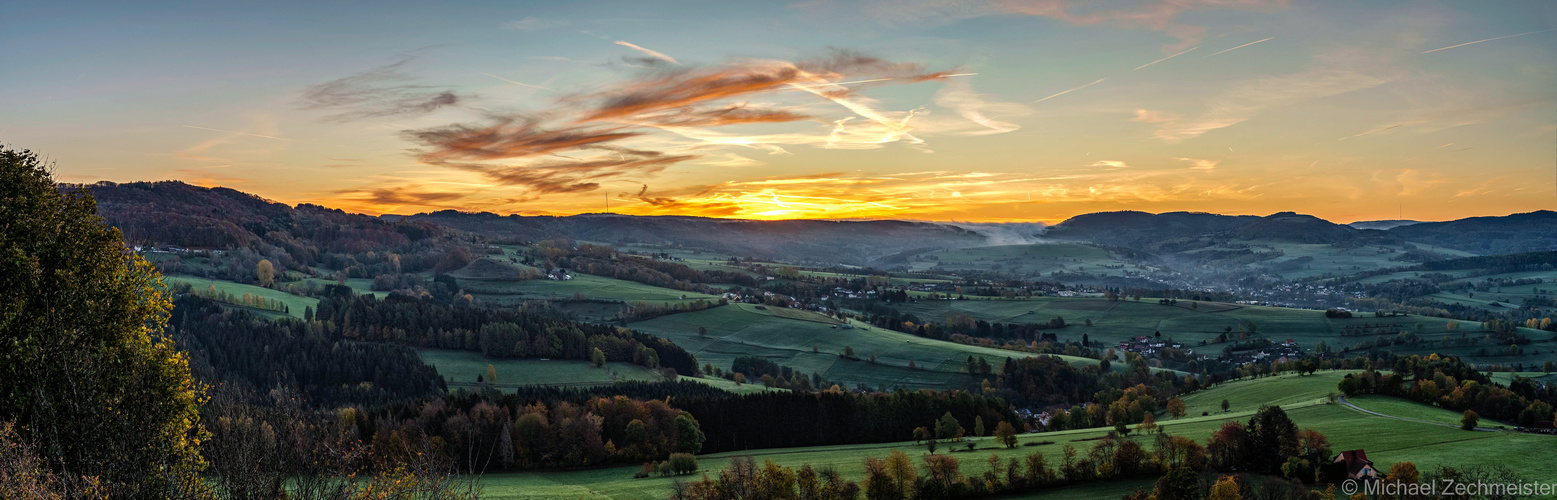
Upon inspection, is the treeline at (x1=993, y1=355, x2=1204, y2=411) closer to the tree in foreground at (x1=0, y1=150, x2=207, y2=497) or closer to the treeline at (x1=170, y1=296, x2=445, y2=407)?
the treeline at (x1=170, y1=296, x2=445, y2=407)

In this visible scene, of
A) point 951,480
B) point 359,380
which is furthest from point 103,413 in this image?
point 359,380

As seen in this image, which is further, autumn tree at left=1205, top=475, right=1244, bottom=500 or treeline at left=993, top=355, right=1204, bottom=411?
treeline at left=993, top=355, right=1204, bottom=411

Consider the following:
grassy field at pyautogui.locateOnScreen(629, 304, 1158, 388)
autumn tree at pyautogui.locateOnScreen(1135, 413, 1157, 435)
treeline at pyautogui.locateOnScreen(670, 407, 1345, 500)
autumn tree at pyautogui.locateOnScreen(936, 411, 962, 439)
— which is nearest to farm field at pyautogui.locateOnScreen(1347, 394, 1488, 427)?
autumn tree at pyautogui.locateOnScreen(1135, 413, 1157, 435)

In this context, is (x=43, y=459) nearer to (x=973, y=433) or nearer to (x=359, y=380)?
(x=973, y=433)

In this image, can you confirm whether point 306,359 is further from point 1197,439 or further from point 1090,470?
point 1197,439

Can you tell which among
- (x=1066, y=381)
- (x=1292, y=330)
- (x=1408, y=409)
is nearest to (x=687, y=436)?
(x=1408, y=409)

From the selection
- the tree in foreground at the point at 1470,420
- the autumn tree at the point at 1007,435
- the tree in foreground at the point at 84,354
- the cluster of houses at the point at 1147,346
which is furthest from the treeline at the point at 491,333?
the tree in foreground at the point at 84,354
